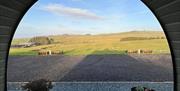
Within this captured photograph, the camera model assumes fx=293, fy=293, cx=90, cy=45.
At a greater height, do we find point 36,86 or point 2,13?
point 2,13

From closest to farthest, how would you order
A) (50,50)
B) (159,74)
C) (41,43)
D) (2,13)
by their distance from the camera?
(2,13)
(159,74)
(41,43)
(50,50)

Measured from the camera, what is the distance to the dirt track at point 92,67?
115 ft

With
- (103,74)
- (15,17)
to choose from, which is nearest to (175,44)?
(15,17)

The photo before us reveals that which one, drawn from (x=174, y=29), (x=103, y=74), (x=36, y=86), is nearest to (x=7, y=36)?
(x=174, y=29)

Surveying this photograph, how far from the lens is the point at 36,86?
587 inches

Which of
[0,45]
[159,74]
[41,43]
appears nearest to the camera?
[0,45]

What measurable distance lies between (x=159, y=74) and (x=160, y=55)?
5.74m

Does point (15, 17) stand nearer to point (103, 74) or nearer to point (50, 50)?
point (103, 74)

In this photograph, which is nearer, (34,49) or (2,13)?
(2,13)

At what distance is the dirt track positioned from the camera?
3512cm

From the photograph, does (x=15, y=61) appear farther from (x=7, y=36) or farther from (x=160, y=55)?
(x=7, y=36)

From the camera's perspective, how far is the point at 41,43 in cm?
3900

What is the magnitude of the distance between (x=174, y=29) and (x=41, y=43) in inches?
1448

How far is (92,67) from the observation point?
1558 inches
